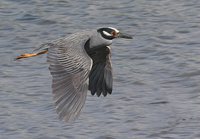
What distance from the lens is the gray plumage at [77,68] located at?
7035 mm

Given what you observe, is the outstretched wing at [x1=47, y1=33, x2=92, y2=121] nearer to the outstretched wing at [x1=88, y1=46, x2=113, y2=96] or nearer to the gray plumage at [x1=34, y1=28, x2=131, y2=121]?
the gray plumage at [x1=34, y1=28, x2=131, y2=121]

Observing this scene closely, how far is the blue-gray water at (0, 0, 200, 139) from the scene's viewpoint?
29.0 feet

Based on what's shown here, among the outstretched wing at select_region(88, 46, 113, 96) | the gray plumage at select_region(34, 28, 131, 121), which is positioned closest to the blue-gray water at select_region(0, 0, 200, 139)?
the outstretched wing at select_region(88, 46, 113, 96)

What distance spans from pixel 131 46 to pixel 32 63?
160 cm

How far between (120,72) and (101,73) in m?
2.22

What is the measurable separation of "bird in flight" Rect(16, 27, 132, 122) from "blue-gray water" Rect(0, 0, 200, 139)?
747mm

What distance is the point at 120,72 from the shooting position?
10.7 meters

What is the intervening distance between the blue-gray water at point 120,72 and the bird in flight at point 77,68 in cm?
75

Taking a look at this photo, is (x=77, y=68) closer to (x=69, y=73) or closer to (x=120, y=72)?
(x=69, y=73)

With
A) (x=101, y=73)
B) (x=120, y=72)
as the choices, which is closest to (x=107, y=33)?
(x=101, y=73)

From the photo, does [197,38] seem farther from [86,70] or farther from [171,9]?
[86,70]

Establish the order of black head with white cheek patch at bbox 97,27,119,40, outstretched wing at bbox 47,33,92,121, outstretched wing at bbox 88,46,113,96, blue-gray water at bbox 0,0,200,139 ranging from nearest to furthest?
outstretched wing at bbox 47,33,92,121 → black head with white cheek patch at bbox 97,27,119,40 → outstretched wing at bbox 88,46,113,96 → blue-gray water at bbox 0,0,200,139

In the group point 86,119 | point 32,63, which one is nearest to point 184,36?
point 32,63

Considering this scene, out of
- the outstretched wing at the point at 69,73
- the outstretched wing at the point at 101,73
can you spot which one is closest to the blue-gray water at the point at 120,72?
the outstretched wing at the point at 101,73
